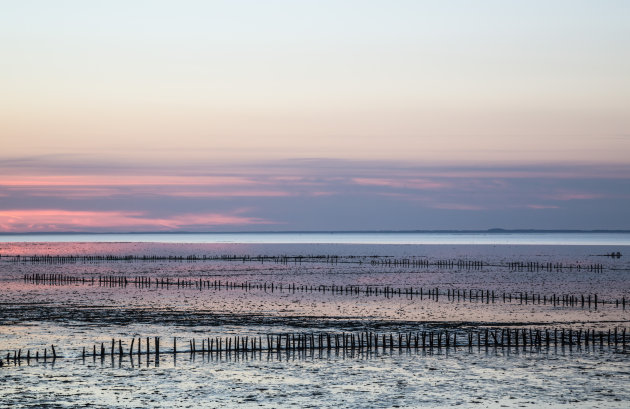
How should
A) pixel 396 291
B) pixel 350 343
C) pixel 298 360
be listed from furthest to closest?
pixel 396 291 → pixel 350 343 → pixel 298 360

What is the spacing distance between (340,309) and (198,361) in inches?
1487

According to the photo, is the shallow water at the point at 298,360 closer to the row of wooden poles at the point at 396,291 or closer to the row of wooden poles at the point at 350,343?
the row of wooden poles at the point at 350,343

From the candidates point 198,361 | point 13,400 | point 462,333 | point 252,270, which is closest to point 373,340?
point 462,333

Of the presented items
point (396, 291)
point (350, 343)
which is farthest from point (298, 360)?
point (396, 291)

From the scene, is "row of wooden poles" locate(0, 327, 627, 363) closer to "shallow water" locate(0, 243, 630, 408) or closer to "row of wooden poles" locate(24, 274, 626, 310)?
"shallow water" locate(0, 243, 630, 408)

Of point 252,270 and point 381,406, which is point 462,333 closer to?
point 381,406

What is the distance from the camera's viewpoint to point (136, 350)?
54656 millimetres

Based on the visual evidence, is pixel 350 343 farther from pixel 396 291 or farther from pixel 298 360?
pixel 396 291

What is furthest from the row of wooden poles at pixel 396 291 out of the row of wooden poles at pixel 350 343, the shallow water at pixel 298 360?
the row of wooden poles at pixel 350 343

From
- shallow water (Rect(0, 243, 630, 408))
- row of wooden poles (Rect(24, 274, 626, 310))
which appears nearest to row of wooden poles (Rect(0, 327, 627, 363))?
shallow water (Rect(0, 243, 630, 408))

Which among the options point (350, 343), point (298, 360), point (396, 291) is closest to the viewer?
point (298, 360)

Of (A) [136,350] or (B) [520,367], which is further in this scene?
(A) [136,350]

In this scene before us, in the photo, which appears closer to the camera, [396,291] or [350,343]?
[350,343]

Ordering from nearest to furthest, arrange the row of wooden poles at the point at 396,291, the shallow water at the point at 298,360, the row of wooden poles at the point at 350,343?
the shallow water at the point at 298,360 → the row of wooden poles at the point at 350,343 → the row of wooden poles at the point at 396,291
